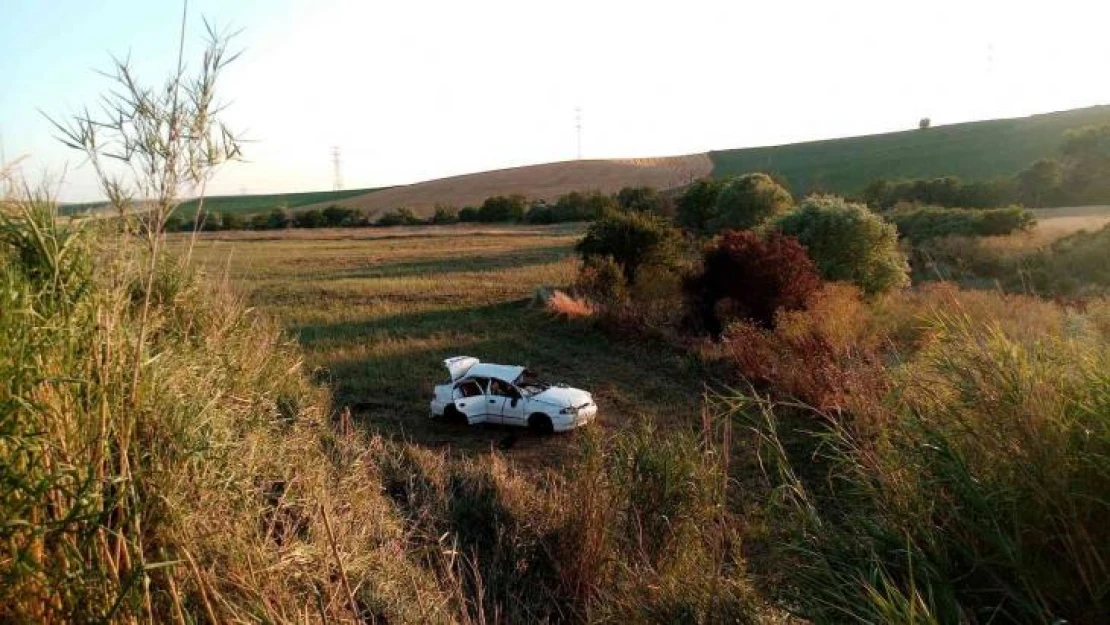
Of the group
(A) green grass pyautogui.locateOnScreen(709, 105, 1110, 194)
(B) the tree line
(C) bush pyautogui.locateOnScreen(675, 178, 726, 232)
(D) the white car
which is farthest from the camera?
(A) green grass pyautogui.locateOnScreen(709, 105, 1110, 194)

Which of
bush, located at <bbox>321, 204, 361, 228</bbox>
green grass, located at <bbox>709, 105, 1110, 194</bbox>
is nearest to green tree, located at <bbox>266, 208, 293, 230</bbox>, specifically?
bush, located at <bbox>321, 204, 361, 228</bbox>

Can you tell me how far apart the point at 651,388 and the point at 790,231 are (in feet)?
35.2

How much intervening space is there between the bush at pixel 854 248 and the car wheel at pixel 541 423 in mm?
12184

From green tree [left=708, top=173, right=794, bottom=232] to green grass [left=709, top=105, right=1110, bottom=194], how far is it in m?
26.2

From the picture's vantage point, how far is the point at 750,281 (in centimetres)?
1978

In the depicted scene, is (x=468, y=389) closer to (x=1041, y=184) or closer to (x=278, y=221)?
(x=1041, y=184)

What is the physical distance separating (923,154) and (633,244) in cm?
7124

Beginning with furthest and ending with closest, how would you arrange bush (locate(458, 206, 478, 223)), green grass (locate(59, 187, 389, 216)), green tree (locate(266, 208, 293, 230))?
green grass (locate(59, 187, 389, 216))
green tree (locate(266, 208, 293, 230))
bush (locate(458, 206, 478, 223))

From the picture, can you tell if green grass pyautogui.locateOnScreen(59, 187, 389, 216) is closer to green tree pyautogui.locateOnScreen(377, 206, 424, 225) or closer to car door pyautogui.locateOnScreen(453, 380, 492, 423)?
green tree pyautogui.locateOnScreen(377, 206, 424, 225)

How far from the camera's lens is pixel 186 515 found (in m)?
3.97

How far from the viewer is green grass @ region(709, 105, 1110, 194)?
2904 inches

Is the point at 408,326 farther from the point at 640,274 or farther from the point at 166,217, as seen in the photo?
the point at 166,217

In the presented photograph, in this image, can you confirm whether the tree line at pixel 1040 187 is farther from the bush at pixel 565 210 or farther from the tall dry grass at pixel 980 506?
the tall dry grass at pixel 980 506

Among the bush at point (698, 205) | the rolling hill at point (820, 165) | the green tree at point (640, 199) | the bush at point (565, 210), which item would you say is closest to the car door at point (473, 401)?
the bush at point (698, 205)
